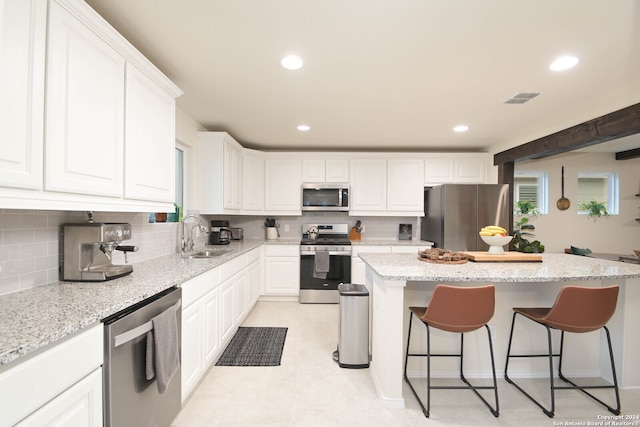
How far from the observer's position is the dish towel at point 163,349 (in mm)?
1453

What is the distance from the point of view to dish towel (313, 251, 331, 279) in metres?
4.22

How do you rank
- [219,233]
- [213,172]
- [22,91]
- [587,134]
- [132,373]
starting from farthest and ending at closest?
[219,233] → [213,172] → [587,134] → [132,373] → [22,91]

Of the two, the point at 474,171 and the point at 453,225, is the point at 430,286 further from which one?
the point at 474,171

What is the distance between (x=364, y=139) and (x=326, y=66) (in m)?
2.18

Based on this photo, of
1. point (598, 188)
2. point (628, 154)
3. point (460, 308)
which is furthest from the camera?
point (598, 188)

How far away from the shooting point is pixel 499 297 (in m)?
2.35

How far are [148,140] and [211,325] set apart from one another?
146 centimetres

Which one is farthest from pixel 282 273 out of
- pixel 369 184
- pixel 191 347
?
pixel 191 347

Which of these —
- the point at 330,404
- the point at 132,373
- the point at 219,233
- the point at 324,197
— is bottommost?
the point at 330,404

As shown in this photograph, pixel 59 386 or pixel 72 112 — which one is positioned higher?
pixel 72 112

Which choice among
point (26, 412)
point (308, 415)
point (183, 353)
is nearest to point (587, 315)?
point (308, 415)

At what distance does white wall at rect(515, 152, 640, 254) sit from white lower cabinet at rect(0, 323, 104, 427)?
6.36 metres

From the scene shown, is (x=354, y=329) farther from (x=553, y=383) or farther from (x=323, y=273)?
(x=323, y=273)

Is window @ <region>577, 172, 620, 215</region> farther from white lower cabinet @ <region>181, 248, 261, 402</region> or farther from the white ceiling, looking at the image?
white lower cabinet @ <region>181, 248, 261, 402</region>
